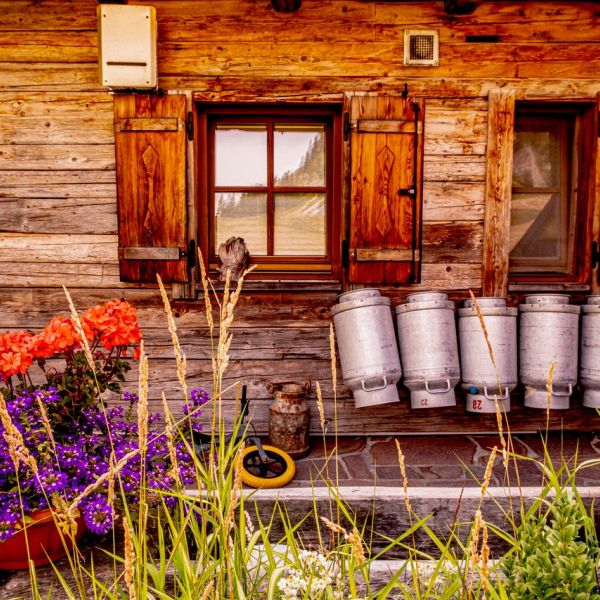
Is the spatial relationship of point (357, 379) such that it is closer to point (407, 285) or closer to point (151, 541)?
point (407, 285)

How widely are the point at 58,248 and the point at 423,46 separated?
3266 mm

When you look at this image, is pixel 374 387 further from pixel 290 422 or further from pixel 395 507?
pixel 395 507

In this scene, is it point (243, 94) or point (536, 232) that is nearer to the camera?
point (243, 94)

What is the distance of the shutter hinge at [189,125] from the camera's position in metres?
3.93

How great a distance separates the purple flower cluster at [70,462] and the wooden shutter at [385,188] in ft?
7.24

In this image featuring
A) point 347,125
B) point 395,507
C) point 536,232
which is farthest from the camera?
point 536,232

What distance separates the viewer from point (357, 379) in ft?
11.9

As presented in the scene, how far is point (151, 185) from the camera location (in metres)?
3.92

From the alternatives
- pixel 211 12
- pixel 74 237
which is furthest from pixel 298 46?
pixel 74 237

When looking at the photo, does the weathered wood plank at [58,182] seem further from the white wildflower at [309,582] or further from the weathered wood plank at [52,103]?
the white wildflower at [309,582]

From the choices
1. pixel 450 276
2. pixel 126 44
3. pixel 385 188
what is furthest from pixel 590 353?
pixel 126 44

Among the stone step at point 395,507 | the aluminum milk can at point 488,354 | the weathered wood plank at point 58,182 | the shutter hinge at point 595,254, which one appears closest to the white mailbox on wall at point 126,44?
the weathered wood plank at point 58,182

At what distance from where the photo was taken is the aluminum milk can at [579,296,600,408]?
3.76m

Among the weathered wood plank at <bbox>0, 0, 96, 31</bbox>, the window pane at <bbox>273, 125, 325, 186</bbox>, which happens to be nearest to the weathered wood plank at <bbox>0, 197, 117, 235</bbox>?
the weathered wood plank at <bbox>0, 0, 96, 31</bbox>
